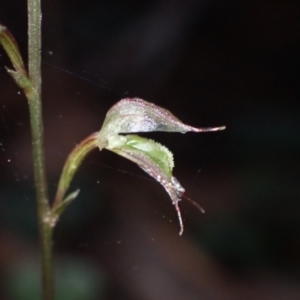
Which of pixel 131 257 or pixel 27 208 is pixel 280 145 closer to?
pixel 131 257

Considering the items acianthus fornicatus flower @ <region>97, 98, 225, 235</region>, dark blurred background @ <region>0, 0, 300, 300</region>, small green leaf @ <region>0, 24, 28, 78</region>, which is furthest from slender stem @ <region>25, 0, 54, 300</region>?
dark blurred background @ <region>0, 0, 300, 300</region>

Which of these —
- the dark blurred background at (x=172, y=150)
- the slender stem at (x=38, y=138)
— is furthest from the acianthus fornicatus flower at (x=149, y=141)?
the dark blurred background at (x=172, y=150)

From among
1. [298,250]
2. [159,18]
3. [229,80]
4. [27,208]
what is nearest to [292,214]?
[298,250]

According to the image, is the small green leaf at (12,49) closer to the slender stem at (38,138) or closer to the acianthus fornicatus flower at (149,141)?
the slender stem at (38,138)

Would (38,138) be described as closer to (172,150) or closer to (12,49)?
(12,49)

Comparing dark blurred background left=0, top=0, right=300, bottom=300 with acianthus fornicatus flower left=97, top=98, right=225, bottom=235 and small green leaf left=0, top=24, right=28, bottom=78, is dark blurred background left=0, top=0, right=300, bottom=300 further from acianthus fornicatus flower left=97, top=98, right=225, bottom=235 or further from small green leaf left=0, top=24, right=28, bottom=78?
small green leaf left=0, top=24, right=28, bottom=78
